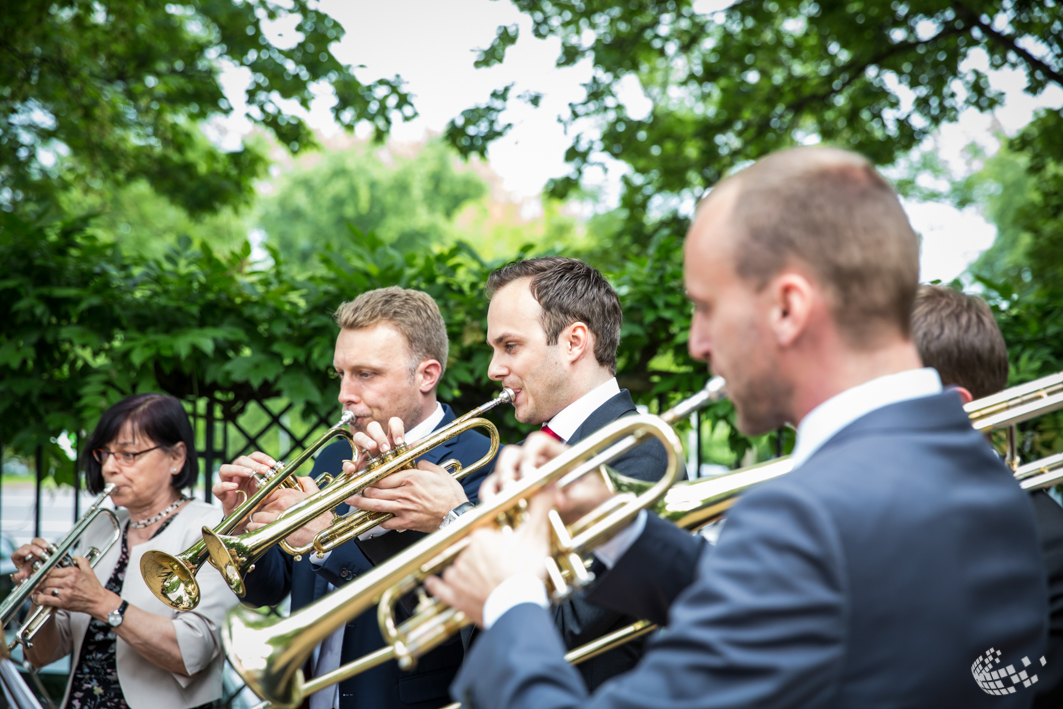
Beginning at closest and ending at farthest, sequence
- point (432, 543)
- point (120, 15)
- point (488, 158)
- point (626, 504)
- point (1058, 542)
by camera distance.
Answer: point (432, 543), point (626, 504), point (1058, 542), point (488, 158), point (120, 15)

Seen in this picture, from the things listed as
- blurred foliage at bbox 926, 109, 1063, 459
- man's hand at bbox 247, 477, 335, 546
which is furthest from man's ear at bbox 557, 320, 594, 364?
blurred foliage at bbox 926, 109, 1063, 459

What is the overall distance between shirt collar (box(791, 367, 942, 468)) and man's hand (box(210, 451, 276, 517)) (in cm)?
225

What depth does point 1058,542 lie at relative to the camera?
2.20 m

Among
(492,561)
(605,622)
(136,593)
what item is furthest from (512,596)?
(136,593)

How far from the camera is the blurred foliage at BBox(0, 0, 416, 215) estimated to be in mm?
7426

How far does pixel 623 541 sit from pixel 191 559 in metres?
2.03

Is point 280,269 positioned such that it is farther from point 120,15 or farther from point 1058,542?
point 120,15

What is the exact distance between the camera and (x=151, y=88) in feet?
31.6

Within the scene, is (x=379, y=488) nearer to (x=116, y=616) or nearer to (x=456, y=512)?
(x=456, y=512)

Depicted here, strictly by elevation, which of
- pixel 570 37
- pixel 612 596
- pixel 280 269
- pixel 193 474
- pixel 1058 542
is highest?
pixel 570 37

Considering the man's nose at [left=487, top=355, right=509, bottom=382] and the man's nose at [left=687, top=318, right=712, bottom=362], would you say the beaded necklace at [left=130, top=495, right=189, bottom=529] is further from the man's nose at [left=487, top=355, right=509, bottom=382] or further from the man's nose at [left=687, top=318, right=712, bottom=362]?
the man's nose at [left=687, top=318, right=712, bottom=362]

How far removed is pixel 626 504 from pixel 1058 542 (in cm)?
137

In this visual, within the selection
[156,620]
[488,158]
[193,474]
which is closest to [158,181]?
[488,158]

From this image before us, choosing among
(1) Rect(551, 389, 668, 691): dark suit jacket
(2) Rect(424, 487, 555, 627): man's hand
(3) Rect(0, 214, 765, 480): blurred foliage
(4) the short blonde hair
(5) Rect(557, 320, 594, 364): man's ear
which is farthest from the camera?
(3) Rect(0, 214, 765, 480): blurred foliage
